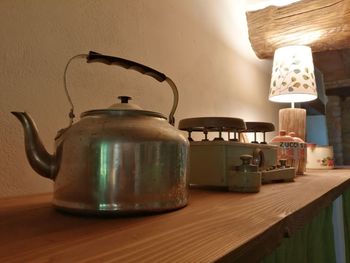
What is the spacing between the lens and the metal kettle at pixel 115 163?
0.46 metres

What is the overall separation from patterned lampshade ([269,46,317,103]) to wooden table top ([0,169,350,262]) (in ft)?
3.61

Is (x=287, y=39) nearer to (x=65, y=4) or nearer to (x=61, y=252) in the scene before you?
(x=65, y=4)

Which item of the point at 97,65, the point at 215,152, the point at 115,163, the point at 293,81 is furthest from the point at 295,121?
the point at 115,163

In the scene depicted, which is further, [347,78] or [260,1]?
[347,78]

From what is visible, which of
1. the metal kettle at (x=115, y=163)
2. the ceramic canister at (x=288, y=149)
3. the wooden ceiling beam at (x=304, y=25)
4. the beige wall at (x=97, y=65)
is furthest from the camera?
the wooden ceiling beam at (x=304, y=25)

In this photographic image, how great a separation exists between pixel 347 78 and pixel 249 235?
194 inches

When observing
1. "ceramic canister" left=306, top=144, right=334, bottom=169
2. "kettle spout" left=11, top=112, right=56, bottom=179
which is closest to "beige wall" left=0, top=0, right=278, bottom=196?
"kettle spout" left=11, top=112, right=56, bottom=179

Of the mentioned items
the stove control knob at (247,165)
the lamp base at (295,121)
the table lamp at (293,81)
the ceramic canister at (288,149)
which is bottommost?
the stove control knob at (247,165)

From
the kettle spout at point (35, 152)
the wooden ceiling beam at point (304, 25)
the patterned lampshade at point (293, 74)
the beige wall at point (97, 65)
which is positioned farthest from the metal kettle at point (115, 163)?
the wooden ceiling beam at point (304, 25)

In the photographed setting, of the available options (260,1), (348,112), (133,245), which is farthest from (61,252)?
(348,112)

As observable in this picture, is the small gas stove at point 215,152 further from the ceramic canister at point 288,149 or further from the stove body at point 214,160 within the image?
the ceramic canister at point 288,149

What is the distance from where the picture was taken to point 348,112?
541 cm

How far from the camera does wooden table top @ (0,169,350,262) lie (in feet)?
0.98

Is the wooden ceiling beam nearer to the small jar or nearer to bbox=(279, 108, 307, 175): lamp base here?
bbox=(279, 108, 307, 175): lamp base
